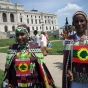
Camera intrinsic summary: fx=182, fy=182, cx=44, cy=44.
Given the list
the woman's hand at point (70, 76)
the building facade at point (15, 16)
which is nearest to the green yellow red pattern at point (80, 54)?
the woman's hand at point (70, 76)

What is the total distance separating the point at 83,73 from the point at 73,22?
0.87 metres

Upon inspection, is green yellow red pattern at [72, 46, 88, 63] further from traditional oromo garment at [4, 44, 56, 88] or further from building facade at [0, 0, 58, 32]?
building facade at [0, 0, 58, 32]

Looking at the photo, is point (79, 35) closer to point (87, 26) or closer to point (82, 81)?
point (87, 26)

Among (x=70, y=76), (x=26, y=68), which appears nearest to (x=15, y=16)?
(x=26, y=68)

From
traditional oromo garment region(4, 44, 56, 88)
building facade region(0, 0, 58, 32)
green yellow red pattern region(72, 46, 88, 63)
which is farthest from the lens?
building facade region(0, 0, 58, 32)

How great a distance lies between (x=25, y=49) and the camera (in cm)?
329

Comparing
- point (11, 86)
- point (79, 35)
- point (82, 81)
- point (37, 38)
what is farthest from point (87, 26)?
point (37, 38)

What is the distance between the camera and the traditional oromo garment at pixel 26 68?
10.4 feet

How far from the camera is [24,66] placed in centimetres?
316

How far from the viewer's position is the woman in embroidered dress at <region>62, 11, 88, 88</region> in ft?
9.22

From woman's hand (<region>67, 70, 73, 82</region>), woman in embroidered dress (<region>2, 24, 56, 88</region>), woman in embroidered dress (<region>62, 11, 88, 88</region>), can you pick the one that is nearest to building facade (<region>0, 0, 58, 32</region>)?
woman in embroidered dress (<region>2, 24, 56, 88</region>)

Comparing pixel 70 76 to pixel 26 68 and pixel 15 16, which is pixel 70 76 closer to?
pixel 26 68

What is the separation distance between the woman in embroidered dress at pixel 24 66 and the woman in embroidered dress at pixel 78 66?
513mm

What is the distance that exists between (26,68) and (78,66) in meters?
0.92
